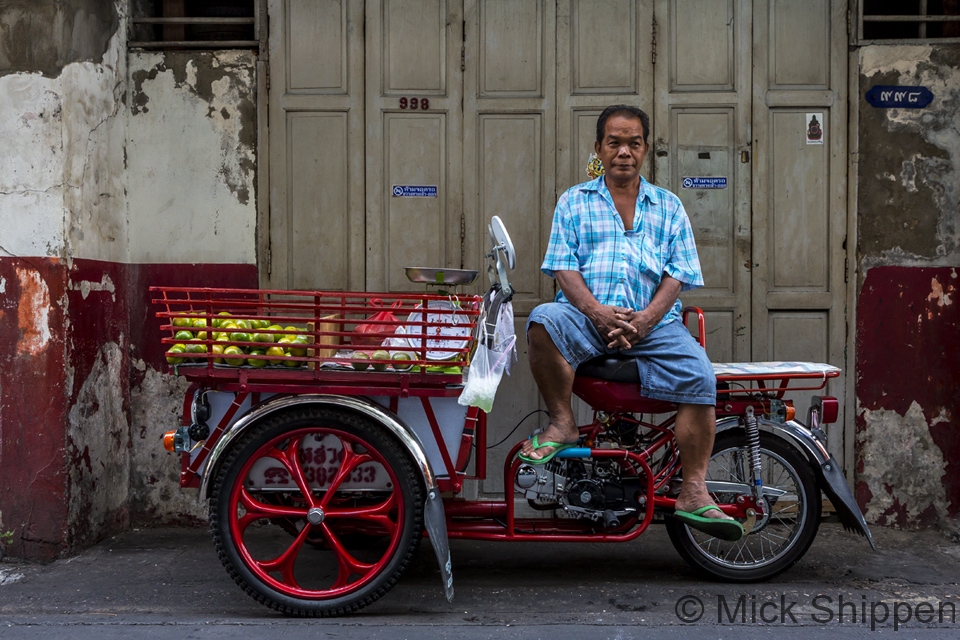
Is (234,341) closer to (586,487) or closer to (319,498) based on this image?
(319,498)

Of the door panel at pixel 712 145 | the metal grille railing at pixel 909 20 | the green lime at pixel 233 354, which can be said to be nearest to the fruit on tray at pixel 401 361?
the green lime at pixel 233 354

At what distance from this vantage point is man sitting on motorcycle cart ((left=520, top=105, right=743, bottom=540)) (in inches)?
150

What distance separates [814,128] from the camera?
4980 millimetres

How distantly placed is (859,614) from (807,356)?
1667 mm

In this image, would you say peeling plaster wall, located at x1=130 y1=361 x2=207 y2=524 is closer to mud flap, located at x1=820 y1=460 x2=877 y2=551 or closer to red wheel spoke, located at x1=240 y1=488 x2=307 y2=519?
red wheel spoke, located at x1=240 y1=488 x2=307 y2=519

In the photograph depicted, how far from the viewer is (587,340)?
383 centimetres

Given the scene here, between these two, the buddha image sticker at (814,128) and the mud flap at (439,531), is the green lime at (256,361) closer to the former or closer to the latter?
the mud flap at (439,531)

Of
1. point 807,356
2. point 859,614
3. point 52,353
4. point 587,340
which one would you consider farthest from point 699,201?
point 52,353

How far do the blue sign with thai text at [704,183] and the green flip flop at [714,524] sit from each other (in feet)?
6.40

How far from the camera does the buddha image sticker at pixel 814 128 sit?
4977 millimetres

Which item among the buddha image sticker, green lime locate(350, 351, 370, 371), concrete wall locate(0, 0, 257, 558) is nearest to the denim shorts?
green lime locate(350, 351, 370, 371)

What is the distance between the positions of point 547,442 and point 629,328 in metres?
0.59

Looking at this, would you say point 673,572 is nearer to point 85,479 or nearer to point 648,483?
point 648,483

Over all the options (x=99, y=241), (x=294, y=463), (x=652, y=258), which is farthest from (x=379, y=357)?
(x=99, y=241)
